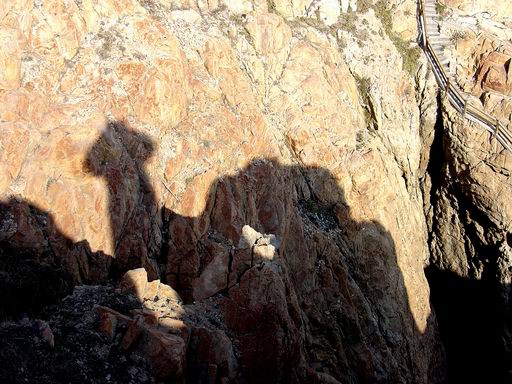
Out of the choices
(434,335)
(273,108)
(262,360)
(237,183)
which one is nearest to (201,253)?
(237,183)

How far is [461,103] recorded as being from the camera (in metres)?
23.1

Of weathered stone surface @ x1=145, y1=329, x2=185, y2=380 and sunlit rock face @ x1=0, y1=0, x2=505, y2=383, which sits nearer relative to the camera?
weathered stone surface @ x1=145, y1=329, x2=185, y2=380

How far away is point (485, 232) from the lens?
22.8m

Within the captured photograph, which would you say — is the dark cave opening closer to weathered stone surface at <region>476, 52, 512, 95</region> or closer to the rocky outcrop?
the rocky outcrop

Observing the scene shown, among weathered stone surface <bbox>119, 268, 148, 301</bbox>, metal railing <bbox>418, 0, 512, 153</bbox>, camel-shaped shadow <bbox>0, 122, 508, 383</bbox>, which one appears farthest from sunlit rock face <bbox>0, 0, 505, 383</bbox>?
metal railing <bbox>418, 0, 512, 153</bbox>

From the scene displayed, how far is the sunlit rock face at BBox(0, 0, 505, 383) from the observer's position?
10984mm

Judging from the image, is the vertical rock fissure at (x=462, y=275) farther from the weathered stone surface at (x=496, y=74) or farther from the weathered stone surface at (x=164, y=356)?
the weathered stone surface at (x=164, y=356)

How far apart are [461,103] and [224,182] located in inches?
537

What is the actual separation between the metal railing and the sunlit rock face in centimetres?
265

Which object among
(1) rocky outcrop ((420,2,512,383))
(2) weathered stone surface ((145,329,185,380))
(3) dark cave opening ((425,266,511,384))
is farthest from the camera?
(3) dark cave opening ((425,266,511,384))

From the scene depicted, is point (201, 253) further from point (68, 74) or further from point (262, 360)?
point (68, 74)

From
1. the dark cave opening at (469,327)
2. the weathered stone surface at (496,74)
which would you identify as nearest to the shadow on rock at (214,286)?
the dark cave opening at (469,327)

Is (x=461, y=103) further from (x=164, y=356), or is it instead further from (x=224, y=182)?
(x=164, y=356)

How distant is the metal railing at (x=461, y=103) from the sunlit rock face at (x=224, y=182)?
2.65 m
